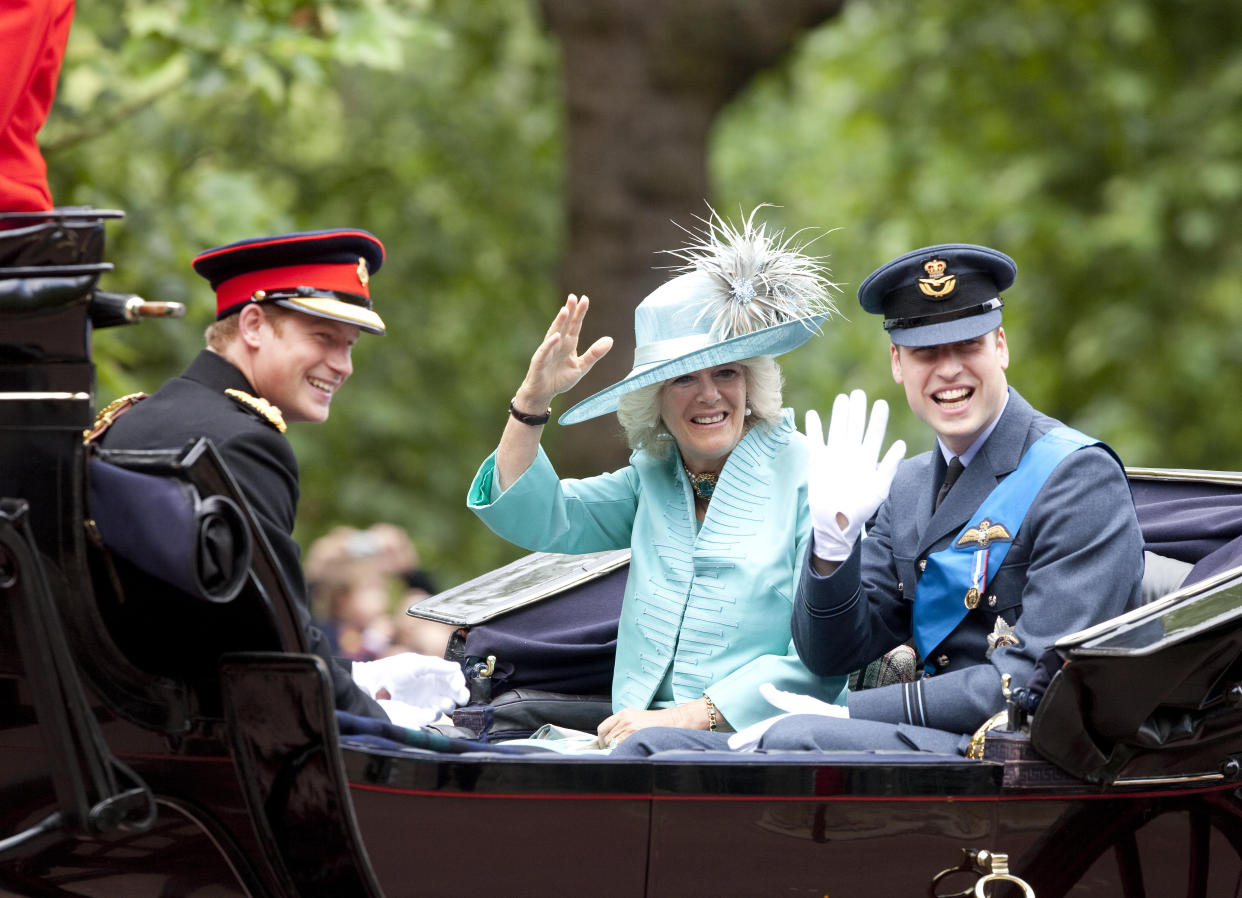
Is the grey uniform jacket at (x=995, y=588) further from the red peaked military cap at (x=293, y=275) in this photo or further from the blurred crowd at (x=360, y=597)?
the blurred crowd at (x=360, y=597)

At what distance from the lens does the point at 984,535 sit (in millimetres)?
A: 3225

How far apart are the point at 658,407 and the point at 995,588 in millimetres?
882

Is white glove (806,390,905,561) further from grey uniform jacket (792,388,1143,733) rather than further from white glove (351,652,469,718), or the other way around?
white glove (351,652,469,718)

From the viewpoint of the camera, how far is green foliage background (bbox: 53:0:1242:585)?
328 inches

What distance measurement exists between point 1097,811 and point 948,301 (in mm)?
1072

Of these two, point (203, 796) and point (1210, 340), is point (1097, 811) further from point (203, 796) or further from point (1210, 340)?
point (1210, 340)

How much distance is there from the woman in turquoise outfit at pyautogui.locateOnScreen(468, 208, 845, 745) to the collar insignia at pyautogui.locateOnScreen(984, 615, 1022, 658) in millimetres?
426

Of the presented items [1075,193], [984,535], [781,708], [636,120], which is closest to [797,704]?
[781,708]

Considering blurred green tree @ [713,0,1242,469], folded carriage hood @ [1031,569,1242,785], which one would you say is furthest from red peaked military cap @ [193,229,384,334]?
blurred green tree @ [713,0,1242,469]

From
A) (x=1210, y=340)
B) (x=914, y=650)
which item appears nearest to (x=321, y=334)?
(x=914, y=650)

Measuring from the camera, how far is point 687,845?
110 inches

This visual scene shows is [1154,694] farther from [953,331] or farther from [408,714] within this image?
[408,714]

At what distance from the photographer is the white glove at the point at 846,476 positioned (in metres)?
3.08

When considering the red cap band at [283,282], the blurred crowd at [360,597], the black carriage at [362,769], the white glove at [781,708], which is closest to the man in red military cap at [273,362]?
the red cap band at [283,282]
